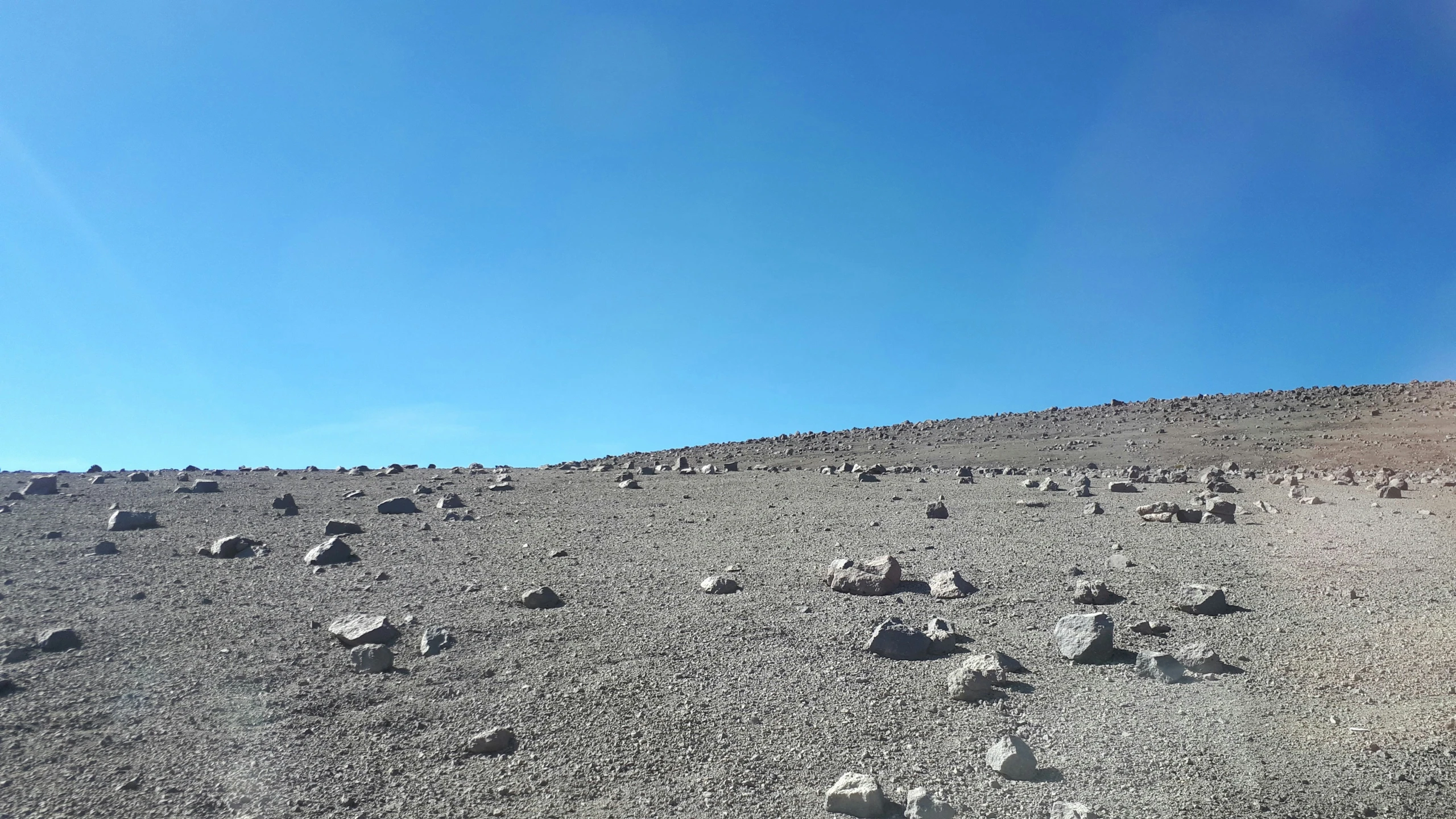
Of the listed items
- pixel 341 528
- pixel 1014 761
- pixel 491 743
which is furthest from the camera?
pixel 341 528

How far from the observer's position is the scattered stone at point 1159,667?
14.7 ft

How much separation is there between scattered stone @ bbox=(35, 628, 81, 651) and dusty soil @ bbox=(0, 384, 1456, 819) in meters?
0.09

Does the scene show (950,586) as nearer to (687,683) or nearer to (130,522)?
(687,683)

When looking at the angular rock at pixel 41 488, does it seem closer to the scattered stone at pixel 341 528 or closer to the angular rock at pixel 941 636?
the scattered stone at pixel 341 528

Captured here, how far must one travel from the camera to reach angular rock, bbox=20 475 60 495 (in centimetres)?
1079

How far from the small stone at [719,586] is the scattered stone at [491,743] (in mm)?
2459

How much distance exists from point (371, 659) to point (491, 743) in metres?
1.15

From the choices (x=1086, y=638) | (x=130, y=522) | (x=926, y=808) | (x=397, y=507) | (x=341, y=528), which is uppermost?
(x=397, y=507)

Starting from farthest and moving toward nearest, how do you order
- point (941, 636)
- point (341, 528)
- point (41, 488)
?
point (41, 488) → point (341, 528) → point (941, 636)

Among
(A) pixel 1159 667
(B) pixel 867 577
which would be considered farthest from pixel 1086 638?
(B) pixel 867 577

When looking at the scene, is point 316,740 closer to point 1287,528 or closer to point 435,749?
point 435,749

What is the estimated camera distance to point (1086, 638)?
15.6 ft

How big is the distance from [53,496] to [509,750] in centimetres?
971

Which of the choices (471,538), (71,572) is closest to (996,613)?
(471,538)
